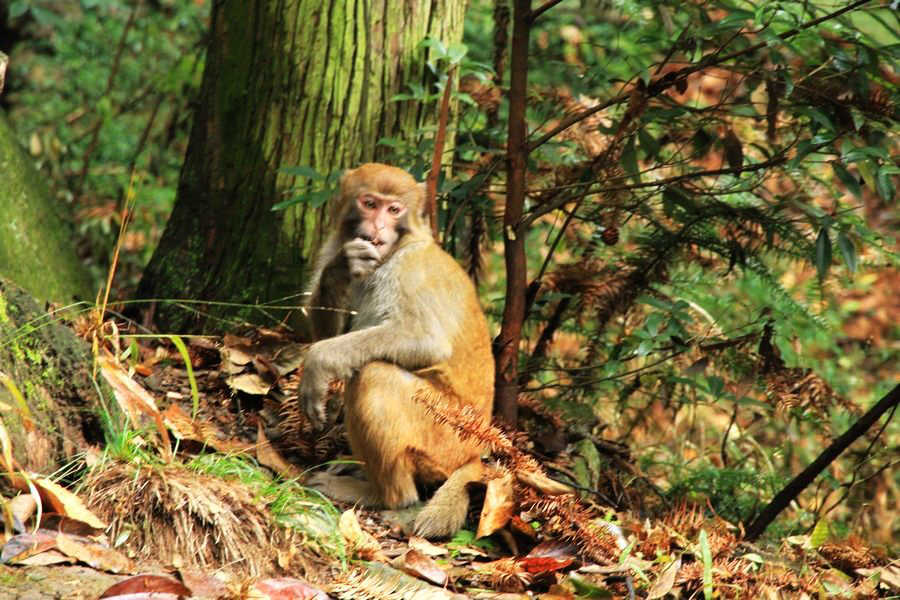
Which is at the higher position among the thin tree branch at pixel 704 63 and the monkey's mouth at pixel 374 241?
the thin tree branch at pixel 704 63

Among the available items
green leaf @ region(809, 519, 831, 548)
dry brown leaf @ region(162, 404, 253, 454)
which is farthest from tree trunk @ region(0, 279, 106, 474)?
green leaf @ region(809, 519, 831, 548)

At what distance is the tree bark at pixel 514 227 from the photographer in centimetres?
489

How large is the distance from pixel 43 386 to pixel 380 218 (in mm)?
→ 1731

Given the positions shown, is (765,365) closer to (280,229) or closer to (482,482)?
(482,482)

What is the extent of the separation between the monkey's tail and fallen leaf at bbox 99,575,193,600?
131 cm

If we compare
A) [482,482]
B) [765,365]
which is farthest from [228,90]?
[765,365]

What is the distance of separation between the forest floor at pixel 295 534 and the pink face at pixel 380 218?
3.08ft

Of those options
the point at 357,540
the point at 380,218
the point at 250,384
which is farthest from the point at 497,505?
the point at 250,384

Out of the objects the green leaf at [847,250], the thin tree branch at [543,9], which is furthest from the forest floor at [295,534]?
the thin tree branch at [543,9]

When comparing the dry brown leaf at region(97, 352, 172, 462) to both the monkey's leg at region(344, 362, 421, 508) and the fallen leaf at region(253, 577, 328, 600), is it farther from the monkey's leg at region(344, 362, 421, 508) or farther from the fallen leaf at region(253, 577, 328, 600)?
the monkey's leg at region(344, 362, 421, 508)

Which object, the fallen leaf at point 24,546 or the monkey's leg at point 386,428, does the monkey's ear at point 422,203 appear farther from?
the fallen leaf at point 24,546

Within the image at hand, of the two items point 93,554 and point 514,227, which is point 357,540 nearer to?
point 93,554

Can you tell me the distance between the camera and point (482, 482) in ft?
15.0

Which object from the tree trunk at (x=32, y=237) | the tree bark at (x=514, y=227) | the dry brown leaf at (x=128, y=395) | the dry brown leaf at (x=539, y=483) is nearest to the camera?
the dry brown leaf at (x=128, y=395)
